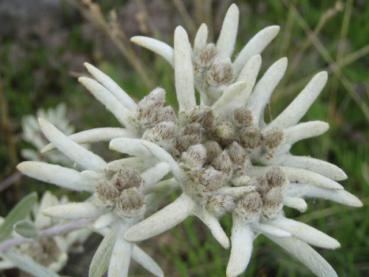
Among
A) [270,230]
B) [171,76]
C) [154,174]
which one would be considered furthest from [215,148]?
[171,76]

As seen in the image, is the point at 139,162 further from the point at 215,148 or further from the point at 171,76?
the point at 171,76

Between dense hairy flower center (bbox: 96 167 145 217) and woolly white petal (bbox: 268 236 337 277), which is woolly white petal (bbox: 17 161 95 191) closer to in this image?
dense hairy flower center (bbox: 96 167 145 217)

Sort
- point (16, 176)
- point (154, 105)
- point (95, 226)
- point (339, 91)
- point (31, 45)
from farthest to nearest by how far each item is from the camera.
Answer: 1. point (31, 45)
2. point (339, 91)
3. point (16, 176)
4. point (154, 105)
5. point (95, 226)

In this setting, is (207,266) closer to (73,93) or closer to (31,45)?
(73,93)

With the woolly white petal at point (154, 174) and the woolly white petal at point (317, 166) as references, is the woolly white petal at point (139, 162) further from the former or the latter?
the woolly white petal at point (317, 166)

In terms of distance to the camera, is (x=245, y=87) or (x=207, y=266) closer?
(x=245, y=87)

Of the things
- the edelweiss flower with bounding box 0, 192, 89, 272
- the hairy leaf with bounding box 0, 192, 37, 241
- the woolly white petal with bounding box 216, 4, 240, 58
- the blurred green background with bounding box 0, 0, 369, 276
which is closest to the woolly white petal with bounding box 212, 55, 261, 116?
the woolly white petal with bounding box 216, 4, 240, 58

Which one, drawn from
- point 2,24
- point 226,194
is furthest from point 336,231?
point 2,24
